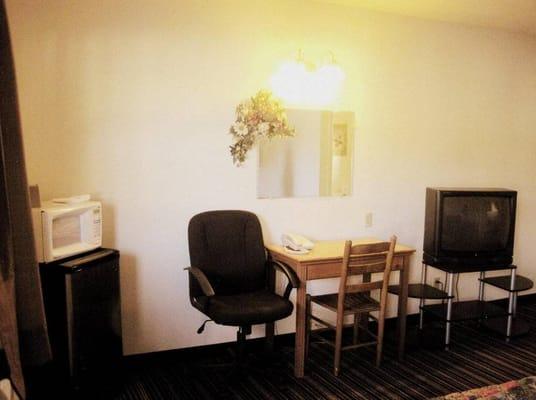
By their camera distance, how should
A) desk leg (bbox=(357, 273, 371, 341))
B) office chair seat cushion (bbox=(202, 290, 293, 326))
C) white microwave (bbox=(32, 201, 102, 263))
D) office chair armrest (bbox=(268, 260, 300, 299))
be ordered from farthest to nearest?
1. desk leg (bbox=(357, 273, 371, 341))
2. office chair armrest (bbox=(268, 260, 300, 299))
3. office chair seat cushion (bbox=(202, 290, 293, 326))
4. white microwave (bbox=(32, 201, 102, 263))

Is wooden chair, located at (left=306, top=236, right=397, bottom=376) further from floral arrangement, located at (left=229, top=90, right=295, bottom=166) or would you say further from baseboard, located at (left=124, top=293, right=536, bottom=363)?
floral arrangement, located at (left=229, top=90, right=295, bottom=166)

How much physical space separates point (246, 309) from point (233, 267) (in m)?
Answer: 0.43

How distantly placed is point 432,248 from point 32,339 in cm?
303

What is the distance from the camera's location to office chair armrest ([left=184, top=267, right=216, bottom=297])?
9.05ft

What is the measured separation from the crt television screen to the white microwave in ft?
8.55

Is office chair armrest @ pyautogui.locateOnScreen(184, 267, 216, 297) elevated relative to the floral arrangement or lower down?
lower down

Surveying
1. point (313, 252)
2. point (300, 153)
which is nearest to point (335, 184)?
point (300, 153)

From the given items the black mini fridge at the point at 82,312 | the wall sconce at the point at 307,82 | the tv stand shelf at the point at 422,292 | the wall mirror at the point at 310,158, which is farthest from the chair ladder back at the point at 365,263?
the black mini fridge at the point at 82,312

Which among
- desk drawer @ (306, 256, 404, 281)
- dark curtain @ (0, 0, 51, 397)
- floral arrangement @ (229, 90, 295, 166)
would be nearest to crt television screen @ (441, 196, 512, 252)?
desk drawer @ (306, 256, 404, 281)

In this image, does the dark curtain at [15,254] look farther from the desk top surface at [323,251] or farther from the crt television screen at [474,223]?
the crt television screen at [474,223]

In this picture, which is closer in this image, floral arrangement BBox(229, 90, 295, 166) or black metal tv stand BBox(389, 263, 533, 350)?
floral arrangement BBox(229, 90, 295, 166)

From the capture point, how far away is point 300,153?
3543 mm

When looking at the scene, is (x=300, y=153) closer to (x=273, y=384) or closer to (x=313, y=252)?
(x=313, y=252)

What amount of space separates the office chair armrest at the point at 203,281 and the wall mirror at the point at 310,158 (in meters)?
0.80
